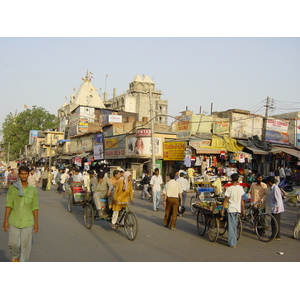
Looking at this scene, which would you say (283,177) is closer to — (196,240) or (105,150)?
(105,150)

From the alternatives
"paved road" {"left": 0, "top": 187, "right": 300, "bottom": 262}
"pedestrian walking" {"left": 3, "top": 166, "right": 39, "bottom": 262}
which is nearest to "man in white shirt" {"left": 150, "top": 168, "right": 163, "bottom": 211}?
"paved road" {"left": 0, "top": 187, "right": 300, "bottom": 262}

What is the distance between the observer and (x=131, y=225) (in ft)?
26.4

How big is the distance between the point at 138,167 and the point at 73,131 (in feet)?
63.8

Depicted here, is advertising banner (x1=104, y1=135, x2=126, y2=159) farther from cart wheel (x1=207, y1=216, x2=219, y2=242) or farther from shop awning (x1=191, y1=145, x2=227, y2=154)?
cart wheel (x1=207, y1=216, x2=219, y2=242)

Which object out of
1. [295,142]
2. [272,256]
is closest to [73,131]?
[295,142]

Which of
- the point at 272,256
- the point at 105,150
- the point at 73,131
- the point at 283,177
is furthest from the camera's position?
the point at 73,131

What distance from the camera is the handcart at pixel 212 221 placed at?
25.8 feet

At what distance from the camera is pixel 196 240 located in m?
8.20

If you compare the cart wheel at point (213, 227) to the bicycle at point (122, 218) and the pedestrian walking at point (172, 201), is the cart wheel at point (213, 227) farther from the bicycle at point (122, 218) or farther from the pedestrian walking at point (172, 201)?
the bicycle at point (122, 218)

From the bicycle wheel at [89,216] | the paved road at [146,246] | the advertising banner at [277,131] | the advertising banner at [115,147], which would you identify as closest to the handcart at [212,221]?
the paved road at [146,246]

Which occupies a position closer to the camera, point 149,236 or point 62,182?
point 149,236

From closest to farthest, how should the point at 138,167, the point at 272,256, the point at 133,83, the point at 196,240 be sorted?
the point at 272,256 < the point at 196,240 < the point at 138,167 < the point at 133,83

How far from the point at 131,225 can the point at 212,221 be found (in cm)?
210

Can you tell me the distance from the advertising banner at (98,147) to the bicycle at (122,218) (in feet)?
81.1
